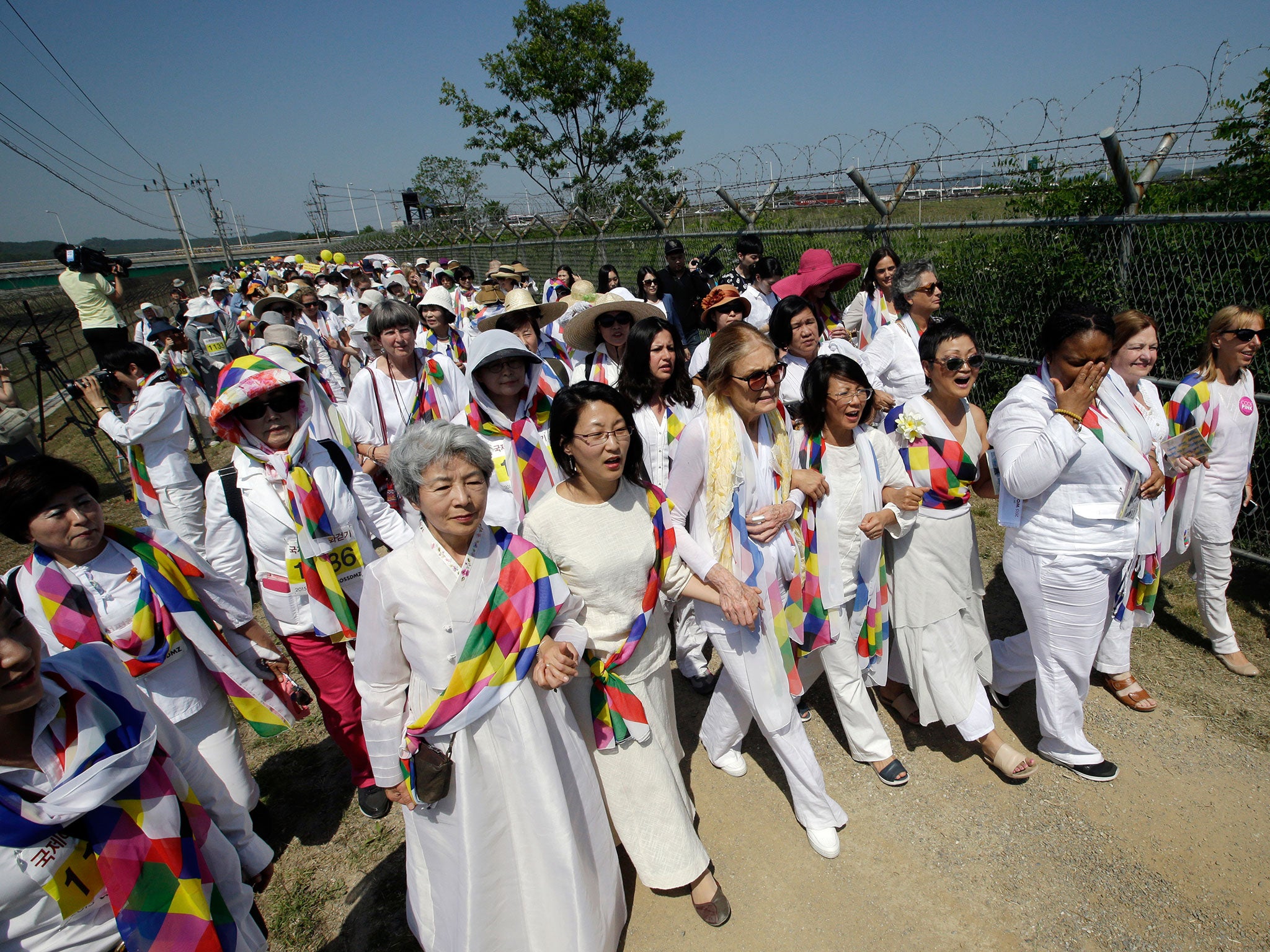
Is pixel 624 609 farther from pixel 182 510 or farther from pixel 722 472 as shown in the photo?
pixel 182 510

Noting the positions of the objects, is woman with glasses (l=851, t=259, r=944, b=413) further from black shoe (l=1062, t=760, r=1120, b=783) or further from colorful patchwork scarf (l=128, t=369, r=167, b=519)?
colorful patchwork scarf (l=128, t=369, r=167, b=519)

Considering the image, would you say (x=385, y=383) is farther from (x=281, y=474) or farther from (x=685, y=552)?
(x=685, y=552)

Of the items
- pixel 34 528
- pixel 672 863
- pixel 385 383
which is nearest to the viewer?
pixel 34 528

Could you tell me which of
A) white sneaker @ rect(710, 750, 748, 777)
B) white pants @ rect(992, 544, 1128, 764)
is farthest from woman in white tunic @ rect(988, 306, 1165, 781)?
white sneaker @ rect(710, 750, 748, 777)

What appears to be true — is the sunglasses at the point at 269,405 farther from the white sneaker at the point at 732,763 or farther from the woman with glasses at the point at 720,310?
the white sneaker at the point at 732,763

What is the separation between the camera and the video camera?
26.2 ft

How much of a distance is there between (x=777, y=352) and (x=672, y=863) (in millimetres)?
1982

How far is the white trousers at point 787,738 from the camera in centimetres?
264

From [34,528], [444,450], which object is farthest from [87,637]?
[444,450]

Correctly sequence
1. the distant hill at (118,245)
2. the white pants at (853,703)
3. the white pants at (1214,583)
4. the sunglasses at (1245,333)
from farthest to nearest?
the distant hill at (118,245) → the white pants at (1214,583) → the sunglasses at (1245,333) → the white pants at (853,703)

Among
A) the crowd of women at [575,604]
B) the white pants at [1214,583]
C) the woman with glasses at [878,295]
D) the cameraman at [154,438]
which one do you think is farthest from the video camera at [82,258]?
the white pants at [1214,583]

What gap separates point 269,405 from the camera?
280cm

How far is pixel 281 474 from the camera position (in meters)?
2.81

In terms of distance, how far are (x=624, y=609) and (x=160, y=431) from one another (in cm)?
399
